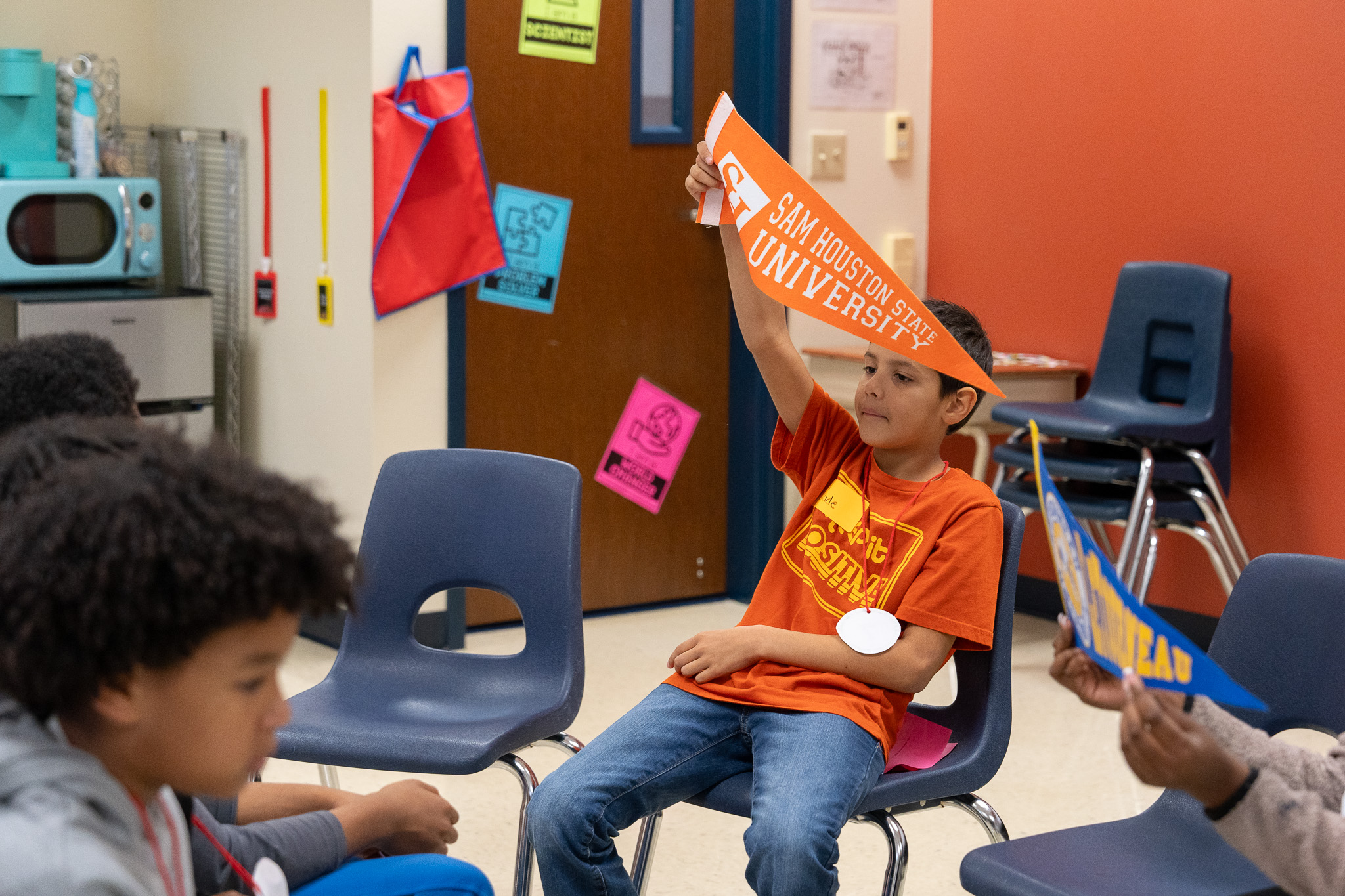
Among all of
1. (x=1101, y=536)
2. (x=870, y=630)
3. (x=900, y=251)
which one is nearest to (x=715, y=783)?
(x=870, y=630)

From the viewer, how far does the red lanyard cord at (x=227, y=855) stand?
3.75 ft

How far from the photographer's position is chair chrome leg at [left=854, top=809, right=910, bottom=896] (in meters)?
1.67

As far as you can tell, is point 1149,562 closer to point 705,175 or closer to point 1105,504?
point 1105,504

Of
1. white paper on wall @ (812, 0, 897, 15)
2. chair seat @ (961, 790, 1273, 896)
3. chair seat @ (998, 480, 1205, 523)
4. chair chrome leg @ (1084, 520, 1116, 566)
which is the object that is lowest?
chair chrome leg @ (1084, 520, 1116, 566)

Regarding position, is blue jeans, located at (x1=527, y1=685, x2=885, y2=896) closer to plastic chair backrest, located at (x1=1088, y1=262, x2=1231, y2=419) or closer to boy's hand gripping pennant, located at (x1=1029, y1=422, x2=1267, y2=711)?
boy's hand gripping pennant, located at (x1=1029, y1=422, x2=1267, y2=711)

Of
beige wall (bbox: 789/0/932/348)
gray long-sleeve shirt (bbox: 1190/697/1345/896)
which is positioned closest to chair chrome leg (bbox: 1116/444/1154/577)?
beige wall (bbox: 789/0/932/348)

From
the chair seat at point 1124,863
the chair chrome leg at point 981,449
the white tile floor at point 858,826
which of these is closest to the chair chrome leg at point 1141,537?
the white tile floor at point 858,826

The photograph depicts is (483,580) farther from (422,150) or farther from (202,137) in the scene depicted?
(202,137)

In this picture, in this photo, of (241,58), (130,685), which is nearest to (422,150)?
A: (241,58)

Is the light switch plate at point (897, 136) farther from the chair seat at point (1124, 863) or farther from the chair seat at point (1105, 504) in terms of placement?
the chair seat at point (1124, 863)

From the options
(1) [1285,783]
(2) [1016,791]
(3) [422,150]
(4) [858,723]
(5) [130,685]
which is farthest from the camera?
(3) [422,150]

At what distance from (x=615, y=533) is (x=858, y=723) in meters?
2.33

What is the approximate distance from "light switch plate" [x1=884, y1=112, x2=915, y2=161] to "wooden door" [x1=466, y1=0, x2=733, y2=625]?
1.61ft

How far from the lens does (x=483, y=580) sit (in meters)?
2.12
